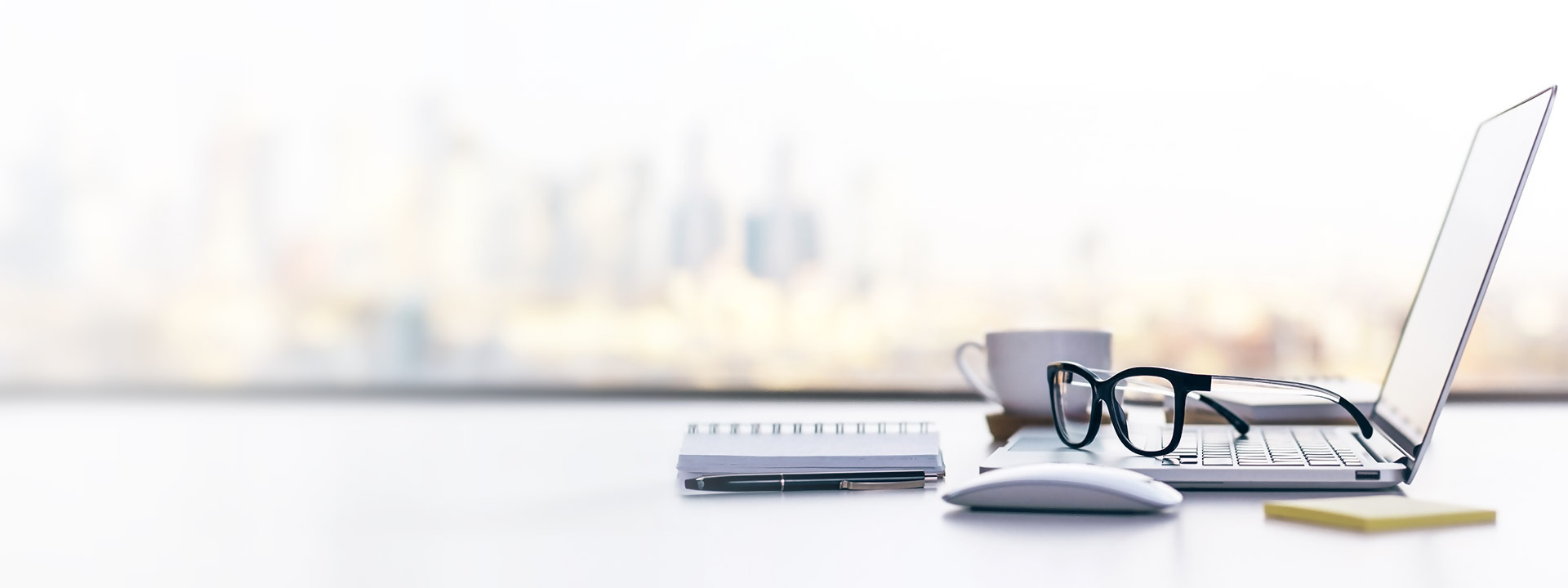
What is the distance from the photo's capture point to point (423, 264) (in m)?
2.48

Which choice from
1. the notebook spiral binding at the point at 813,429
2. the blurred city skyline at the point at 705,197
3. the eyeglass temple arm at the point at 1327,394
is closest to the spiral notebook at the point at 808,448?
the notebook spiral binding at the point at 813,429

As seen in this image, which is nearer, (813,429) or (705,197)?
(813,429)

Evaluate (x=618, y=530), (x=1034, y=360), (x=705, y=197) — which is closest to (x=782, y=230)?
(x=705, y=197)

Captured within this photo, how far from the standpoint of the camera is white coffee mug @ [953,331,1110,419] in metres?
1.22

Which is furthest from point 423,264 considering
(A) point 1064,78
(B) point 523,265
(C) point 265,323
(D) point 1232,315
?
(D) point 1232,315

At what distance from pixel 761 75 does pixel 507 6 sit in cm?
60

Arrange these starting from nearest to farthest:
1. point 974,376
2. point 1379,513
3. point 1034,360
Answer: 1. point 1379,513
2. point 1034,360
3. point 974,376

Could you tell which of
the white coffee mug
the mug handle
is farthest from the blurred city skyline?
the white coffee mug

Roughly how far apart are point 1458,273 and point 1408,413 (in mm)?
136

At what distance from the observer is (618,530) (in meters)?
0.70

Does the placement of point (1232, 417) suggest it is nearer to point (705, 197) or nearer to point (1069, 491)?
point (1069, 491)

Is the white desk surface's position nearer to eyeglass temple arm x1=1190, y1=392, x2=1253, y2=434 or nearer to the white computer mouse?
the white computer mouse

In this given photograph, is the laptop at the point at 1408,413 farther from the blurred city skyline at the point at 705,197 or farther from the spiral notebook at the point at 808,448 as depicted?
the blurred city skyline at the point at 705,197

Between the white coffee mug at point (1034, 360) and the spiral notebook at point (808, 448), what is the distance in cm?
20
